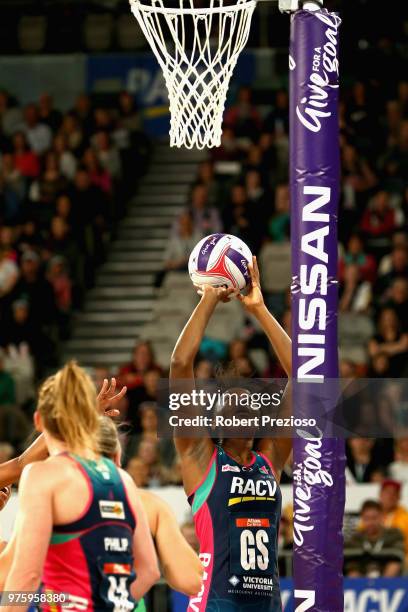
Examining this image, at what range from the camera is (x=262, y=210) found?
17.8 metres

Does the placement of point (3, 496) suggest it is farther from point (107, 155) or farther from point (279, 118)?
point (107, 155)

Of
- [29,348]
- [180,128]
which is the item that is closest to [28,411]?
[29,348]

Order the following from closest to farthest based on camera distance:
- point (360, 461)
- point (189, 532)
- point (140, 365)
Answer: point (189, 532) < point (360, 461) < point (140, 365)

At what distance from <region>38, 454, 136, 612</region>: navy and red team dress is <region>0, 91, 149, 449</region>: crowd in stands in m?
9.71

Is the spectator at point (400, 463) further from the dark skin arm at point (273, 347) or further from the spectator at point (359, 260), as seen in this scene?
the dark skin arm at point (273, 347)

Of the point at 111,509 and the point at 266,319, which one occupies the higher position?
the point at 266,319

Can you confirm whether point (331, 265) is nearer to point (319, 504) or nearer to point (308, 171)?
point (308, 171)

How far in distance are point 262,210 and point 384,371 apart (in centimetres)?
388

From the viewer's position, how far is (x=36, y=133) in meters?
21.1

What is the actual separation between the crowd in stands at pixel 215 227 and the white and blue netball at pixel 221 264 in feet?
17.8

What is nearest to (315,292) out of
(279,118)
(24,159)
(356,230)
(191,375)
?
(191,375)

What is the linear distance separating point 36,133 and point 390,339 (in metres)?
8.13

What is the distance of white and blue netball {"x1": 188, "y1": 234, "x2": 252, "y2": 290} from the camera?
778cm

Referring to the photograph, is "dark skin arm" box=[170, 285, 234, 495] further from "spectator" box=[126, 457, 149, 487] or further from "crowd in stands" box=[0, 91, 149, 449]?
"crowd in stands" box=[0, 91, 149, 449]
